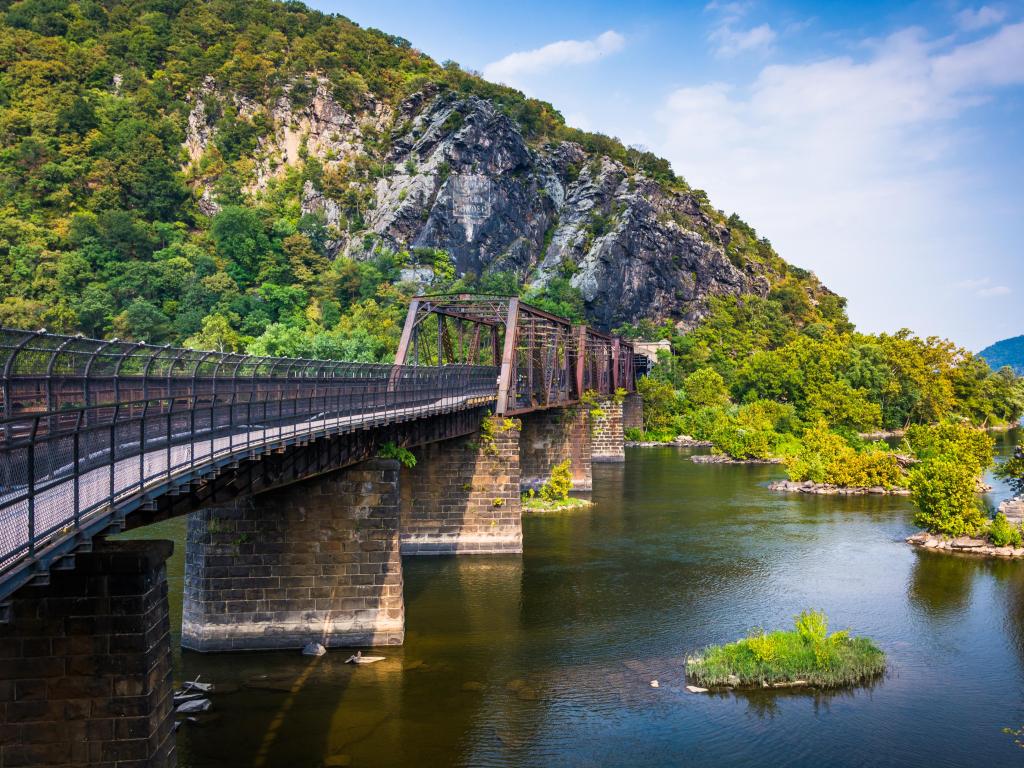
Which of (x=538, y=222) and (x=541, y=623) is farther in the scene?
(x=538, y=222)

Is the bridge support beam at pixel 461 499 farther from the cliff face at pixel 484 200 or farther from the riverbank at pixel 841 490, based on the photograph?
the cliff face at pixel 484 200

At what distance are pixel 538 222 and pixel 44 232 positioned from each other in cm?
7840

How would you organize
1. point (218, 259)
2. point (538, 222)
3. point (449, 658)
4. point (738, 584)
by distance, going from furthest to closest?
point (538, 222) < point (218, 259) < point (738, 584) < point (449, 658)

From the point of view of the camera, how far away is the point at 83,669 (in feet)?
45.3

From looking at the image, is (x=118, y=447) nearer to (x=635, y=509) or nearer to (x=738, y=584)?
(x=738, y=584)

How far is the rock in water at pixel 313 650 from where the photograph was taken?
25.1 meters

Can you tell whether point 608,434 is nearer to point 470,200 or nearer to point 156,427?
point 470,200

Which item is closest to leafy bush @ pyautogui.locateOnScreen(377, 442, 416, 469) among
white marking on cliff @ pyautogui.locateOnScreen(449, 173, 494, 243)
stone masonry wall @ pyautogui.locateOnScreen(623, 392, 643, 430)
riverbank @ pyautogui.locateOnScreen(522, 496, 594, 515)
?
riverbank @ pyautogui.locateOnScreen(522, 496, 594, 515)

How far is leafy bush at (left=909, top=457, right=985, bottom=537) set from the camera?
131ft

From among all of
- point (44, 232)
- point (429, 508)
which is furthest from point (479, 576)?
point (44, 232)

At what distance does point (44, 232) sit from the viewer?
332 ft

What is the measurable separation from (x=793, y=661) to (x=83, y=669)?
1877cm

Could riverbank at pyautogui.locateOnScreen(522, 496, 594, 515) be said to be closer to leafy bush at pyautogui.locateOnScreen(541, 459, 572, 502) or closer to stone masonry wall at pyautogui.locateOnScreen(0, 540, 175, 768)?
leafy bush at pyautogui.locateOnScreen(541, 459, 572, 502)

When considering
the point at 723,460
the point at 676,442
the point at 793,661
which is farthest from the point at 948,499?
the point at 676,442
